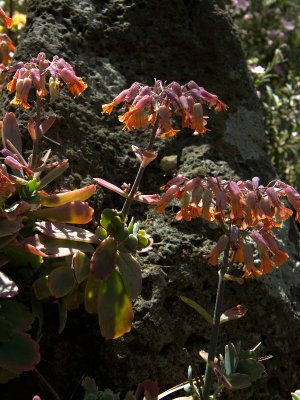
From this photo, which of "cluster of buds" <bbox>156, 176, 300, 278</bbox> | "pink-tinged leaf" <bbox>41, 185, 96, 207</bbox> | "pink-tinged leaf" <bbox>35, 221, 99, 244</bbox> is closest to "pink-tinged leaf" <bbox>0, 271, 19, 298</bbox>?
"pink-tinged leaf" <bbox>35, 221, 99, 244</bbox>

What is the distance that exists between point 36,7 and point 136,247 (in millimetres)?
1387

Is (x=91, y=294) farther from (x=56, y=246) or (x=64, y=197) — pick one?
(x=64, y=197)

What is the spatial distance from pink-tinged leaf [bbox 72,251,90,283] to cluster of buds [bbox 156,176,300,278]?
0.29m

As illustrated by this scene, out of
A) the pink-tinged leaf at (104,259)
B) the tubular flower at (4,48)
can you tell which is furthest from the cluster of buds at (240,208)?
the tubular flower at (4,48)

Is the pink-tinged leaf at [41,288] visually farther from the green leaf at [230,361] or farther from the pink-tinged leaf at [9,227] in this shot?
the green leaf at [230,361]

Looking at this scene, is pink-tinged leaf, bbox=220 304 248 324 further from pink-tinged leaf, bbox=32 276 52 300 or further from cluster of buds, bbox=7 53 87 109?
cluster of buds, bbox=7 53 87 109

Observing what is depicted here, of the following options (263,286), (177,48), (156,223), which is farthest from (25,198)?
(177,48)

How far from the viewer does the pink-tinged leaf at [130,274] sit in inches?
80.5

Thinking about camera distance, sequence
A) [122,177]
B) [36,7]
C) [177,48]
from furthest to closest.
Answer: [177,48] → [36,7] → [122,177]

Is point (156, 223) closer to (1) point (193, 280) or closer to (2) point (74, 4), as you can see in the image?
(1) point (193, 280)

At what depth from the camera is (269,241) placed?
6.48 ft

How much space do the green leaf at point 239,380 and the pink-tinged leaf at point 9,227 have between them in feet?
2.55

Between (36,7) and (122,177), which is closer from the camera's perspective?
(122,177)

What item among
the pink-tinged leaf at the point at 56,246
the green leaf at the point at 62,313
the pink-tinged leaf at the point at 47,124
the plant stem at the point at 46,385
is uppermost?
the pink-tinged leaf at the point at 47,124
